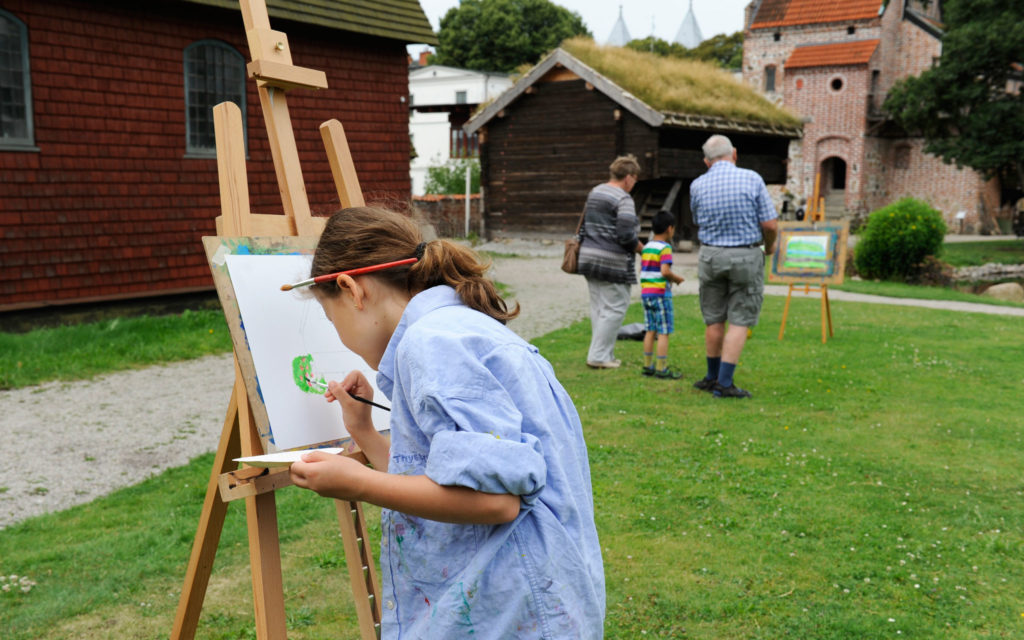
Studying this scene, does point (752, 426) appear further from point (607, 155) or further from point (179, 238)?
point (607, 155)

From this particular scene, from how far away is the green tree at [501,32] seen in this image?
58.3 meters

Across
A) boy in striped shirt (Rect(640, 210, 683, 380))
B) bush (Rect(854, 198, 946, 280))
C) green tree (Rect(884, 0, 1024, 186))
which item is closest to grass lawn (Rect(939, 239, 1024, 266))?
green tree (Rect(884, 0, 1024, 186))

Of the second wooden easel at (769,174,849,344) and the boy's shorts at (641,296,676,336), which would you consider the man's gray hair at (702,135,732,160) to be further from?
the second wooden easel at (769,174,849,344)

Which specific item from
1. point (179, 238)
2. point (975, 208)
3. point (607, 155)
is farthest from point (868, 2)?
point (179, 238)

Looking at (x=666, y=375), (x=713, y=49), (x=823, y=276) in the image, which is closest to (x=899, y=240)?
(x=823, y=276)

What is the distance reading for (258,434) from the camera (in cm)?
277

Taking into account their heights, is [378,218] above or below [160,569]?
above

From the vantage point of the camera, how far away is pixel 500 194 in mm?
25266

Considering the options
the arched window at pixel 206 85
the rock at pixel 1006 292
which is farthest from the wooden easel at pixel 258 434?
the rock at pixel 1006 292

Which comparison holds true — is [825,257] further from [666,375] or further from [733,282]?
[733,282]

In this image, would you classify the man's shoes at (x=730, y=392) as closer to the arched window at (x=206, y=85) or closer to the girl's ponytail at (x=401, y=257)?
the girl's ponytail at (x=401, y=257)

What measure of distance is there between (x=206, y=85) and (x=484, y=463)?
1248 cm

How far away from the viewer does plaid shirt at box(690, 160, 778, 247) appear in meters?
7.04

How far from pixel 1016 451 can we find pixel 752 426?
1.82 m
